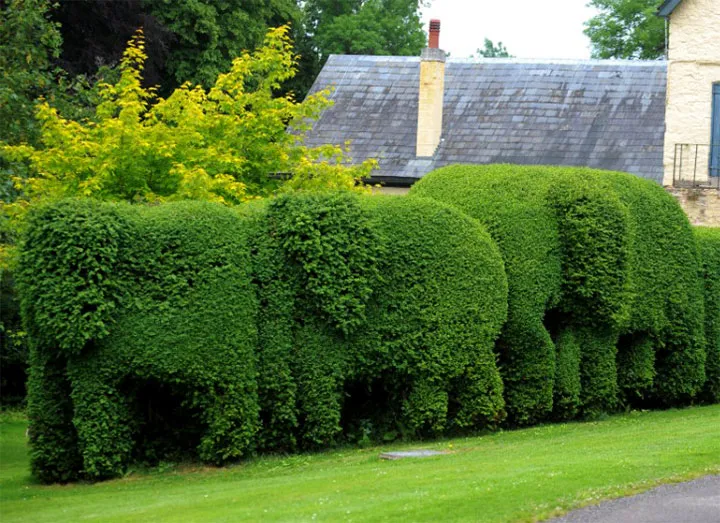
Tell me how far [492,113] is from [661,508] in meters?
21.8

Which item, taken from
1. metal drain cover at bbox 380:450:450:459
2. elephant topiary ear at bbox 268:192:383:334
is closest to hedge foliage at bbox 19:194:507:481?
elephant topiary ear at bbox 268:192:383:334

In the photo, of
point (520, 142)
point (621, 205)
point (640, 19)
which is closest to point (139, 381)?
point (621, 205)

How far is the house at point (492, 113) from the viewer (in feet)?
103

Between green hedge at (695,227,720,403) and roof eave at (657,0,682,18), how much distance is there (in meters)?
4.92

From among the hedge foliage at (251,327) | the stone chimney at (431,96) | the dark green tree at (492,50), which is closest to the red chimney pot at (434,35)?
the stone chimney at (431,96)

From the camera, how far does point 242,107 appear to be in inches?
906

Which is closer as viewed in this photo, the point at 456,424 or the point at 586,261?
the point at 456,424

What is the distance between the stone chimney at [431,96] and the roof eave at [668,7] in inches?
247

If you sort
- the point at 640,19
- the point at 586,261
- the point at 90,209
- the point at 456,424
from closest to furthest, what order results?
the point at 90,209 < the point at 456,424 < the point at 586,261 < the point at 640,19

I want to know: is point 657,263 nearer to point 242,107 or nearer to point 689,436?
point 689,436

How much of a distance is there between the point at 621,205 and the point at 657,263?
70.5 inches

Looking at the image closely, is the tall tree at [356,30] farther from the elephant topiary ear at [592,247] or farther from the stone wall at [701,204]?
the elephant topiary ear at [592,247]

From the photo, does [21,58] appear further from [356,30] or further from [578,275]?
[356,30]

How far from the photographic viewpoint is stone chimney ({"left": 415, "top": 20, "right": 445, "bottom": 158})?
103ft
